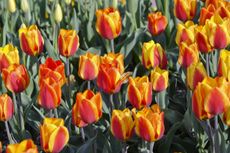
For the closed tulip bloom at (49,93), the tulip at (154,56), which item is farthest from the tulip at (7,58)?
the tulip at (154,56)

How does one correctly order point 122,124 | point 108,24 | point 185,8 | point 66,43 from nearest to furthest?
1. point 122,124
2. point 66,43
3. point 108,24
4. point 185,8

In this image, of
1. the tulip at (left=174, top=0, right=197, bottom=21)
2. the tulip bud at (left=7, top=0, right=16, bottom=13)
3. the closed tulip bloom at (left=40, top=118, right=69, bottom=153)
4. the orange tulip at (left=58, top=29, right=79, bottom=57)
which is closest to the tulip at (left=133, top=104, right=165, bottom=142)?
the closed tulip bloom at (left=40, top=118, right=69, bottom=153)

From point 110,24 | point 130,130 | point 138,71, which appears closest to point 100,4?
point 138,71

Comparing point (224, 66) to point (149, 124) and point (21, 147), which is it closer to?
point (149, 124)

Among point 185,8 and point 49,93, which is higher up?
point 185,8

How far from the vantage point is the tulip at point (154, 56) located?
222 centimetres


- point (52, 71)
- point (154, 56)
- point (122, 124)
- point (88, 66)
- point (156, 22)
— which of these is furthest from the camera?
point (156, 22)

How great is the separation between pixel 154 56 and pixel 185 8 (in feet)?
1.92

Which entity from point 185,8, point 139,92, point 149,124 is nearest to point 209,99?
point 149,124

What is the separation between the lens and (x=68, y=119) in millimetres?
2260

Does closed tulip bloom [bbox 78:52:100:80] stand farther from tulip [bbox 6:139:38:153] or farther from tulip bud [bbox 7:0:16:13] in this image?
tulip bud [bbox 7:0:16:13]

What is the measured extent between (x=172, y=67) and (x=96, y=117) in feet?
3.86

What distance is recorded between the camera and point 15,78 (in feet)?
6.79

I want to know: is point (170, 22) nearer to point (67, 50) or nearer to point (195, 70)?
point (67, 50)
